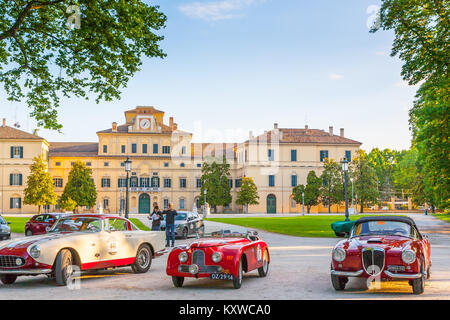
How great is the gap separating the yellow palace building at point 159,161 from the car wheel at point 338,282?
223 feet

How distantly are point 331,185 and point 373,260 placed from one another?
6737cm

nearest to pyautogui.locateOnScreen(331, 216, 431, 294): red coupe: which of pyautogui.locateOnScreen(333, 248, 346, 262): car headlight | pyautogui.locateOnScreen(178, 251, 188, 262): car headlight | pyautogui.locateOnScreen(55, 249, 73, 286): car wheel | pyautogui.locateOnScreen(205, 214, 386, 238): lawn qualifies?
pyautogui.locateOnScreen(333, 248, 346, 262): car headlight

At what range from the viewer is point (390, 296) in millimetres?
8758

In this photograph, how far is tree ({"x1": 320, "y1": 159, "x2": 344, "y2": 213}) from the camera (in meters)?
73.2

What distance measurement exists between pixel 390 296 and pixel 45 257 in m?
6.61

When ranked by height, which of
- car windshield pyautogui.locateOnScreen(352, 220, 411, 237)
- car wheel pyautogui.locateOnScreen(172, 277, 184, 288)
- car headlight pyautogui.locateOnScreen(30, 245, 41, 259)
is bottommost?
car wheel pyautogui.locateOnScreen(172, 277, 184, 288)

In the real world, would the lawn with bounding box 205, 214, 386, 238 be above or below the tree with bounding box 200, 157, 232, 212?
below

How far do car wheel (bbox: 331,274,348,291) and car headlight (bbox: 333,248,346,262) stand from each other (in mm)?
351

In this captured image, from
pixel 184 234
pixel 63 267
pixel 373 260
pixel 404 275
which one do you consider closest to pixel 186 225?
pixel 184 234

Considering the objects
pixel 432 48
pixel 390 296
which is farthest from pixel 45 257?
pixel 432 48

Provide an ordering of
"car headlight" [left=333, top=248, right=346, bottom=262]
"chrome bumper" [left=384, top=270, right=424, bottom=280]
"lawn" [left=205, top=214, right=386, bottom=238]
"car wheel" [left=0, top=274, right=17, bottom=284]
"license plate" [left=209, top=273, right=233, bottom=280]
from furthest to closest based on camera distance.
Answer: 1. "lawn" [left=205, top=214, right=386, bottom=238]
2. "car wheel" [left=0, top=274, right=17, bottom=284]
3. "license plate" [left=209, top=273, right=233, bottom=280]
4. "car headlight" [left=333, top=248, right=346, bottom=262]
5. "chrome bumper" [left=384, top=270, right=424, bottom=280]

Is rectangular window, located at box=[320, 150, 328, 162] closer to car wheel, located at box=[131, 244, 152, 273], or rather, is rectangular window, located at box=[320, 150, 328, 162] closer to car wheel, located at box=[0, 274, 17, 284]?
car wheel, located at box=[131, 244, 152, 273]

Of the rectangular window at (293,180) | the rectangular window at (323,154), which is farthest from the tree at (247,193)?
the rectangular window at (323,154)

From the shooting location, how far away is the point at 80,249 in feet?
34.2
